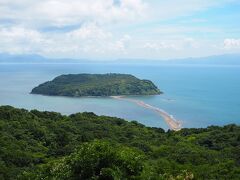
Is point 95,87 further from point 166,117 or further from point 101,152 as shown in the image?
point 101,152

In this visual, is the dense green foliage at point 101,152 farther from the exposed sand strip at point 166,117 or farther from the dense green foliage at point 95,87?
the dense green foliage at point 95,87

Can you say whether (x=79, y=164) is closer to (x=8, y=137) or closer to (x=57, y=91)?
(x=8, y=137)

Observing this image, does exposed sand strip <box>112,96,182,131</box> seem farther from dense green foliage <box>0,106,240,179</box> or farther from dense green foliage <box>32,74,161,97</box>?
dense green foliage <box>0,106,240,179</box>

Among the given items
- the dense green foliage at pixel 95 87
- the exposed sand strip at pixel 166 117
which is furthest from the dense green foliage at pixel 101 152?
the dense green foliage at pixel 95 87

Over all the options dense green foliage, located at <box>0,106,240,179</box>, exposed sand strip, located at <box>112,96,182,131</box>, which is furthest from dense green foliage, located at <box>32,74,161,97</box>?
dense green foliage, located at <box>0,106,240,179</box>

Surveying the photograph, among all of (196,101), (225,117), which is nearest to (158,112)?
(225,117)

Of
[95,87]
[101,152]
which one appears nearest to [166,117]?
[95,87]
